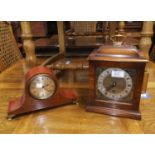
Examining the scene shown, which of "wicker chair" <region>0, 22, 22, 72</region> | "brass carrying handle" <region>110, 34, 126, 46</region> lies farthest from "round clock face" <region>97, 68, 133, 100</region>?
"wicker chair" <region>0, 22, 22, 72</region>

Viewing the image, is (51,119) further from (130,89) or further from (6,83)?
(6,83)

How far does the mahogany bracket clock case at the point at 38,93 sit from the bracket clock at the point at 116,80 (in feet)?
0.51

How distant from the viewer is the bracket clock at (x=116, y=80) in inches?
23.1

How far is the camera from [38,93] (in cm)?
67

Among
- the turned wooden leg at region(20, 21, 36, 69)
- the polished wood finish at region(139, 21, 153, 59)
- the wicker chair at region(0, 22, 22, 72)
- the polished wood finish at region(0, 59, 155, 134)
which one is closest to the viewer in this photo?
the polished wood finish at region(0, 59, 155, 134)

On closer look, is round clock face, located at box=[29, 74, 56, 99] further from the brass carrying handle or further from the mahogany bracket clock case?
the brass carrying handle

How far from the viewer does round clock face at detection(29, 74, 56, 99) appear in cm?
64

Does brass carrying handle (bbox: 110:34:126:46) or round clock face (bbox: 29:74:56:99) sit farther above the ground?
brass carrying handle (bbox: 110:34:126:46)

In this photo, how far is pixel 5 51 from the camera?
124cm

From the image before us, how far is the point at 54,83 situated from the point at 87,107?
17 cm

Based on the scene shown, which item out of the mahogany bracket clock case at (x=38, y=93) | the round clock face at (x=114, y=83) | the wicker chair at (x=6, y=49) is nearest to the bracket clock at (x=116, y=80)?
the round clock face at (x=114, y=83)

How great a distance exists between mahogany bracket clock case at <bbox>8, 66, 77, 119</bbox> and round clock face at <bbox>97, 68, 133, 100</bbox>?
19 cm

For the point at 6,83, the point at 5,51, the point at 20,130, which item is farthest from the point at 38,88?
the point at 5,51

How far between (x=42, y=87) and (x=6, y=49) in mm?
776
